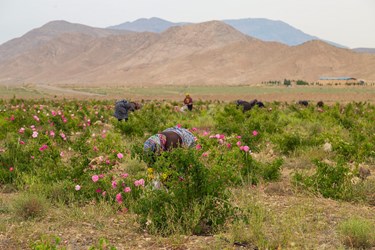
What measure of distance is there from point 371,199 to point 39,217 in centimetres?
447

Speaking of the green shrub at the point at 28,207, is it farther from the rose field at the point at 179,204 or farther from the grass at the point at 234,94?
the grass at the point at 234,94

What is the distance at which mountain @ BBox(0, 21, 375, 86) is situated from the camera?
3703 inches

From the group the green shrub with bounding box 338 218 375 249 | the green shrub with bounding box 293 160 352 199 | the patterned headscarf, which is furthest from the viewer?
the green shrub with bounding box 293 160 352 199

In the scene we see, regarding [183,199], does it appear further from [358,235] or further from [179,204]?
[358,235]

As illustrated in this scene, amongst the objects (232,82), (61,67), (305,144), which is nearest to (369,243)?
(305,144)

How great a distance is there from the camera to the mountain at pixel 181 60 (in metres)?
94.1

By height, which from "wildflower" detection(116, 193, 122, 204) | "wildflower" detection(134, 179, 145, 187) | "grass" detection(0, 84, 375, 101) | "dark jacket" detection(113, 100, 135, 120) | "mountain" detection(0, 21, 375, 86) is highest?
"mountain" detection(0, 21, 375, 86)

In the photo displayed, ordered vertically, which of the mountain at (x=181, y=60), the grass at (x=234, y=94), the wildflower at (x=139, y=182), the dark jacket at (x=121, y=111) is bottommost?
the grass at (x=234, y=94)

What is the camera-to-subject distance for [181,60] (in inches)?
4454

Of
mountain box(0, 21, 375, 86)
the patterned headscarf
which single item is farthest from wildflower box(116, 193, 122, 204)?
mountain box(0, 21, 375, 86)

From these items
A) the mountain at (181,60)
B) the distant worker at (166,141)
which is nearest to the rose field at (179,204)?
the distant worker at (166,141)

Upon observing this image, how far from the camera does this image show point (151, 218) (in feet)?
17.4

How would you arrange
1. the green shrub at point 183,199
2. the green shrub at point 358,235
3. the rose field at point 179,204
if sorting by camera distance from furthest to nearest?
the green shrub at point 183,199 < the rose field at point 179,204 < the green shrub at point 358,235

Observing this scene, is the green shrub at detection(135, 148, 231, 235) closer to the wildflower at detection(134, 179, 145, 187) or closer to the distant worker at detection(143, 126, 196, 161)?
the wildflower at detection(134, 179, 145, 187)
